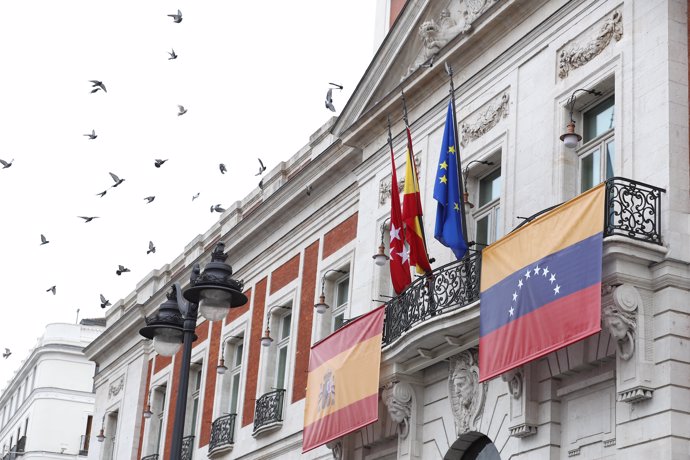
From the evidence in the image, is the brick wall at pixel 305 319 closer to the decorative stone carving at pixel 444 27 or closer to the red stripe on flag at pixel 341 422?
the red stripe on flag at pixel 341 422

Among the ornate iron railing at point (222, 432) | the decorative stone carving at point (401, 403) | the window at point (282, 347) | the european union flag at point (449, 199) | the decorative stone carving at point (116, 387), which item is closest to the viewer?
the european union flag at point (449, 199)

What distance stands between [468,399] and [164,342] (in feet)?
16.3

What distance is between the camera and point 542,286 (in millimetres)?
15445

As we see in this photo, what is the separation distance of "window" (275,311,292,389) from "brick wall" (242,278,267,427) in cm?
50

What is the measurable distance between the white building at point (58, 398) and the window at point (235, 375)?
28781 millimetres

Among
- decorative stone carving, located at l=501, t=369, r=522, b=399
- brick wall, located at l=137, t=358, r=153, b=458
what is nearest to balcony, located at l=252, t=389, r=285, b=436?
brick wall, located at l=137, t=358, r=153, b=458

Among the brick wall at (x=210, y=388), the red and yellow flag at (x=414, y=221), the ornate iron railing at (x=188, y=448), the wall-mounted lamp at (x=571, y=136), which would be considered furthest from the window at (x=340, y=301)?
the wall-mounted lamp at (x=571, y=136)

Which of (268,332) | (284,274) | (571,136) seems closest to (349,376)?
(571,136)

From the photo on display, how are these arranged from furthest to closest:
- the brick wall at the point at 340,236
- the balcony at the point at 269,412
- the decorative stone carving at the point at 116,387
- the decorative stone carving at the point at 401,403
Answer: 1. the decorative stone carving at the point at 116,387
2. the balcony at the point at 269,412
3. the brick wall at the point at 340,236
4. the decorative stone carving at the point at 401,403

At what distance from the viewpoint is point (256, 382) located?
83.5ft

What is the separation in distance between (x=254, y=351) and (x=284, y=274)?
1662 mm

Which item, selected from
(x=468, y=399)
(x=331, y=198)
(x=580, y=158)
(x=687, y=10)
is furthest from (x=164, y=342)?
(x=331, y=198)

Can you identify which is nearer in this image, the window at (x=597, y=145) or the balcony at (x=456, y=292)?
the balcony at (x=456, y=292)

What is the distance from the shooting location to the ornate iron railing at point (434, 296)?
17375mm
